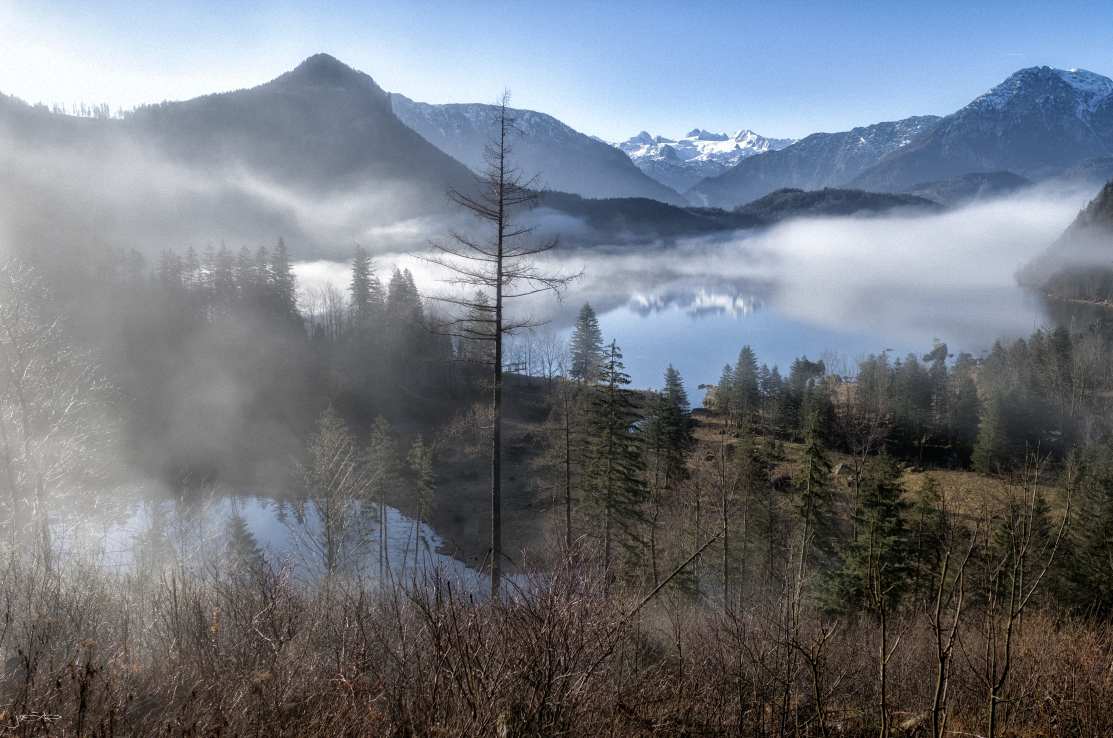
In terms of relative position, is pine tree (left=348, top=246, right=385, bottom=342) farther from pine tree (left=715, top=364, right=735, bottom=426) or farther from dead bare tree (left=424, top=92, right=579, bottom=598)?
dead bare tree (left=424, top=92, right=579, bottom=598)

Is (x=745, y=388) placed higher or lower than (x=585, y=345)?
lower

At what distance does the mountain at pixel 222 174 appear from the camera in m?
137

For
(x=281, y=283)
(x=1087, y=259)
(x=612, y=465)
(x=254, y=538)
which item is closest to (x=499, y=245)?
(x=612, y=465)

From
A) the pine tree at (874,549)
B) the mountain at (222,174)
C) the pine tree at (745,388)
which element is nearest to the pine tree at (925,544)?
the pine tree at (874,549)

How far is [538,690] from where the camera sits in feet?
11.7

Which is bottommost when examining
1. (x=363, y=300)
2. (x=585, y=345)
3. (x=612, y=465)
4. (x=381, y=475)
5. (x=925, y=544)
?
(x=381, y=475)

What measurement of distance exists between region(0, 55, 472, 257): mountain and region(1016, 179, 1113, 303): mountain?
16141 centimetres

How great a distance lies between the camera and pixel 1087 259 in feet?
454

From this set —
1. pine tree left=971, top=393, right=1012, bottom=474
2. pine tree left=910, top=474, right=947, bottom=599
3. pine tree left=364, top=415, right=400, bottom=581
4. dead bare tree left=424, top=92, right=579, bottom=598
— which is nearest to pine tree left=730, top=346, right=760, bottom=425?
pine tree left=971, top=393, right=1012, bottom=474

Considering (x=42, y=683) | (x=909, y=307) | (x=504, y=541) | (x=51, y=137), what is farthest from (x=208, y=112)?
(x=909, y=307)

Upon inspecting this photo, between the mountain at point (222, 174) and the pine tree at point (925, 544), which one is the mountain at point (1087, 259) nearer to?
the pine tree at point (925, 544)

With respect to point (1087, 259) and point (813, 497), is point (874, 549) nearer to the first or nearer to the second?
point (813, 497)

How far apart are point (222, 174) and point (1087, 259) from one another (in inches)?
10371

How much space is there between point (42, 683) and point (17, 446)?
1116 cm
